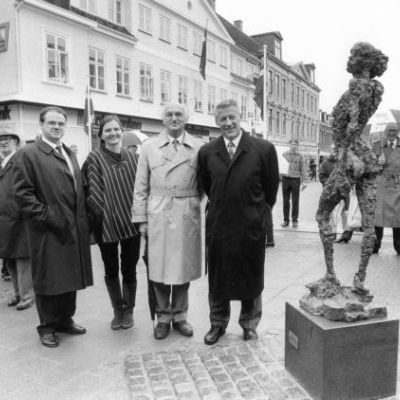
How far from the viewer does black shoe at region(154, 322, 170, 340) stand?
3.98 metres

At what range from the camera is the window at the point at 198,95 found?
84.6 feet

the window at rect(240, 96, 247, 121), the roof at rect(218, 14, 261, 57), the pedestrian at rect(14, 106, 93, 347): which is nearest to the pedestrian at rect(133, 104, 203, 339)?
the pedestrian at rect(14, 106, 93, 347)

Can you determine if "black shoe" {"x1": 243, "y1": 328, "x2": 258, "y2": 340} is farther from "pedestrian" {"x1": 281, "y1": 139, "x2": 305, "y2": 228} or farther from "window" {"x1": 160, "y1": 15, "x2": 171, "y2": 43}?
"window" {"x1": 160, "y1": 15, "x2": 171, "y2": 43}

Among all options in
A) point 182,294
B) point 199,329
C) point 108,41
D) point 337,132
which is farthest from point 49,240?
point 108,41

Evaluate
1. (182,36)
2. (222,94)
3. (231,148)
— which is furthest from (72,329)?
(222,94)

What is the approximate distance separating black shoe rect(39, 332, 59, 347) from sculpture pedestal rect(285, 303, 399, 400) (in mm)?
2071

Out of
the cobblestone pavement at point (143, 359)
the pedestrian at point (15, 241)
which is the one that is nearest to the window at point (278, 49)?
the cobblestone pavement at point (143, 359)

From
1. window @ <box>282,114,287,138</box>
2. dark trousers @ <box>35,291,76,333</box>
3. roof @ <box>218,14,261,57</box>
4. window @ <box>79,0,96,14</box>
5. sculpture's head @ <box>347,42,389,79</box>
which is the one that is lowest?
dark trousers @ <box>35,291,76,333</box>

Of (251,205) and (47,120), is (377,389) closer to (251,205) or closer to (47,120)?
(251,205)

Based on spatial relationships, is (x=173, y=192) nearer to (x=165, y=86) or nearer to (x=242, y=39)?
(x=165, y=86)

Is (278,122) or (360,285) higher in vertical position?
(278,122)

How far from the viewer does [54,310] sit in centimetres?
396

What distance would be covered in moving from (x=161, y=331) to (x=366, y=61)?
269 centimetres

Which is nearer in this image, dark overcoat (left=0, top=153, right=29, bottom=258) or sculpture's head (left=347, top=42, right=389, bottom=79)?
sculpture's head (left=347, top=42, right=389, bottom=79)
